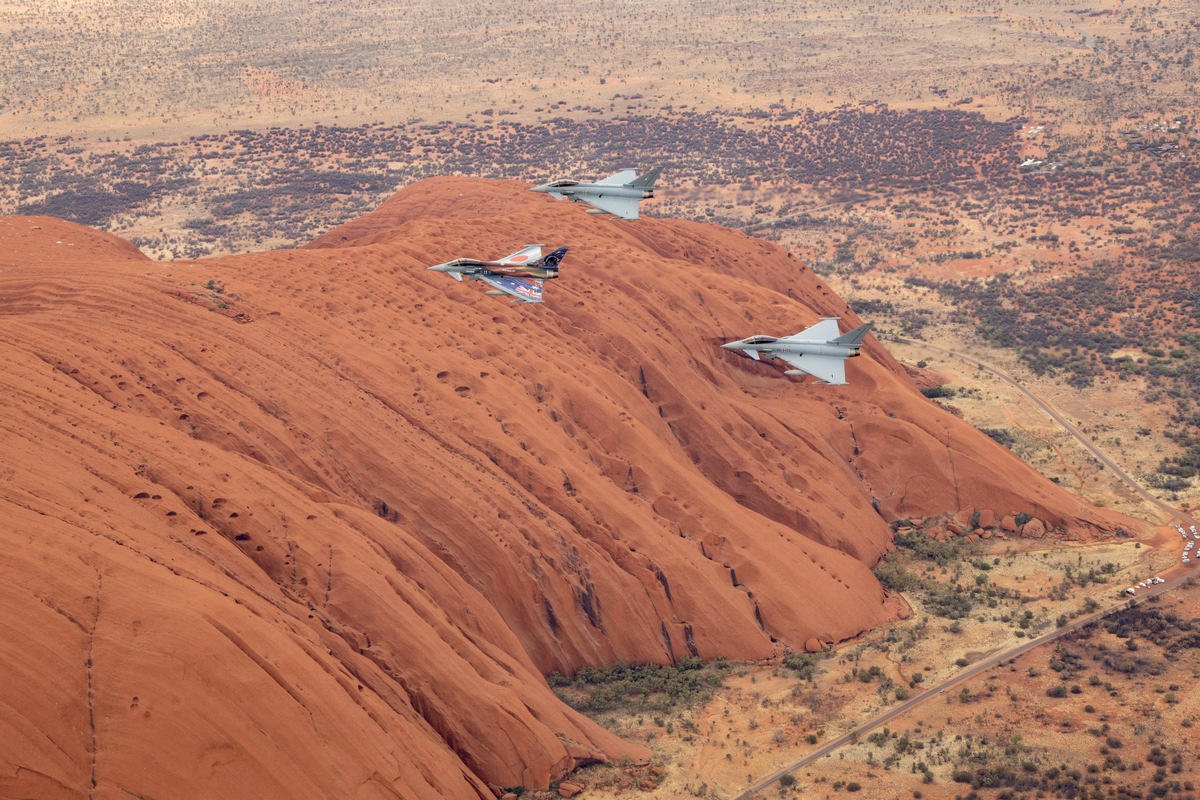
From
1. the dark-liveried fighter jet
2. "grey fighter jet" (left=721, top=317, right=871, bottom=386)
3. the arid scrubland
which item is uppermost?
the dark-liveried fighter jet

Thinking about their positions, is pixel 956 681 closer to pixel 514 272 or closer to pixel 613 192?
pixel 514 272

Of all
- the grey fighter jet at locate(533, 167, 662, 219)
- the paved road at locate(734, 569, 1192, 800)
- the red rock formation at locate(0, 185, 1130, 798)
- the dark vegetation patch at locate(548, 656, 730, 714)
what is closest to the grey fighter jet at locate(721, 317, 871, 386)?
the red rock formation at locate(0, 185, 1130, 798)

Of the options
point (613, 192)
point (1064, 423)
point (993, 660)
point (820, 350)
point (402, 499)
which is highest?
point (613, 192)

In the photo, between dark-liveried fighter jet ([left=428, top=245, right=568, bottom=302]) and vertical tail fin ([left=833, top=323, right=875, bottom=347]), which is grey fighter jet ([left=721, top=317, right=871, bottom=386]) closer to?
vertical tail fin ([left=833, top=323, right=875, bottom=347])

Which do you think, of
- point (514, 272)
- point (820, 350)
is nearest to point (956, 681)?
point (820, 350)

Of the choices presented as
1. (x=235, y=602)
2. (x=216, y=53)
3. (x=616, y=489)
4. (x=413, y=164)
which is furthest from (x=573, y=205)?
(x=216, y=53)

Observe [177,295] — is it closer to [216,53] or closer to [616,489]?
[616,489]
